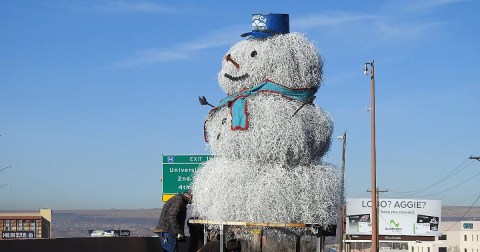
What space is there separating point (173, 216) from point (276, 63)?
3478 millimetres

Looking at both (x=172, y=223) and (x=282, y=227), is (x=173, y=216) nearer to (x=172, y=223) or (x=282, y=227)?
(x=172, y=223)

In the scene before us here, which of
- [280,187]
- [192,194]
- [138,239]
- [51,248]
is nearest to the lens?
[51,248]

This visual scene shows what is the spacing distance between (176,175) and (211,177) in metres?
8.04

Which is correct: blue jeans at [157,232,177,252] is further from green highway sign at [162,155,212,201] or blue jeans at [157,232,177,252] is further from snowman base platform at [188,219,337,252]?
green highway sign at [162,155,212,201]

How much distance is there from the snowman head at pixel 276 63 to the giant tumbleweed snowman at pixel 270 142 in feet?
0.06

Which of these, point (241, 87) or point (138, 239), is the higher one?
point (241, 87)

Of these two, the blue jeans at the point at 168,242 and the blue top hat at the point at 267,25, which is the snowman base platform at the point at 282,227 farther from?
the blue top hat at the point at 267,25

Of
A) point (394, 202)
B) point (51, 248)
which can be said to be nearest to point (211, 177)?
point (51, 248)

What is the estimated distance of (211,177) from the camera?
61.1ft

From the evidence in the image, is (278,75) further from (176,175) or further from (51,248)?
(176,175)

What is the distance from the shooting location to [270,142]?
1803cm

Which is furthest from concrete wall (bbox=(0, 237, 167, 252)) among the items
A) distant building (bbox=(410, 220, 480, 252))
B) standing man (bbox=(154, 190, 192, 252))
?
distant building (bbox=(410, 220, 480, 252))

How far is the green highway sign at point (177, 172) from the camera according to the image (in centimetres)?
2648

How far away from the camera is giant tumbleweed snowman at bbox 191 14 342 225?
18.1m
